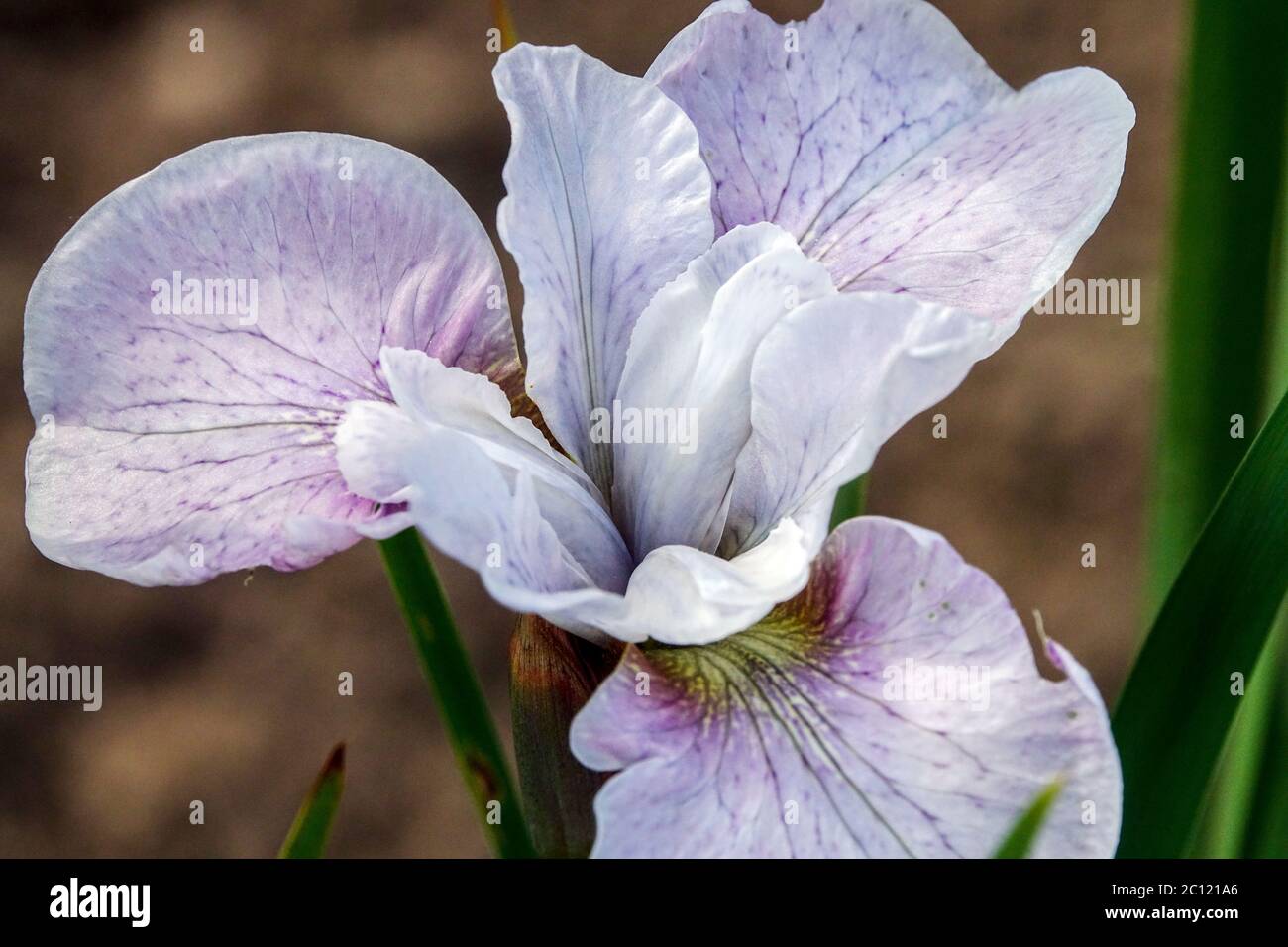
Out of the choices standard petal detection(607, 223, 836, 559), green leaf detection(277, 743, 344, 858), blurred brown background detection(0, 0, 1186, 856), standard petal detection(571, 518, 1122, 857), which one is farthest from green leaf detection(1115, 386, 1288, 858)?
blurred brown background detection(0, 0, 1186, 856)

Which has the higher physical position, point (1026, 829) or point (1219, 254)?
point (1219, 254)

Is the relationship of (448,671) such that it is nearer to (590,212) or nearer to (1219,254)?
(590,212)

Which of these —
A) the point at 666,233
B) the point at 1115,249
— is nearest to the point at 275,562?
the point at 666,233

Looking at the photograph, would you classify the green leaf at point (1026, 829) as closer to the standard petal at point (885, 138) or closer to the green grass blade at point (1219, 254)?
the standard petal at point (885, 138)

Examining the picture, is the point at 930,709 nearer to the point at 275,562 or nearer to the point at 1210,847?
the point at 275,562

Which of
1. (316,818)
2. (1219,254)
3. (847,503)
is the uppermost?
(1219,254)

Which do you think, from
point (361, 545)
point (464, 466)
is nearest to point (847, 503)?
Result: point (464, 466)
